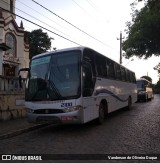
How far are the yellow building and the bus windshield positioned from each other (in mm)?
25384

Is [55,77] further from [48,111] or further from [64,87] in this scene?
[48,111]

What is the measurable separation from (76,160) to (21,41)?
34.8 m

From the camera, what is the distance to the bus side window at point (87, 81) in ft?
33.9

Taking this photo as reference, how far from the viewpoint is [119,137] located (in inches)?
360

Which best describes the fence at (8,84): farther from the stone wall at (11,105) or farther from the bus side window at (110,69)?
the bus side window at (110,69)

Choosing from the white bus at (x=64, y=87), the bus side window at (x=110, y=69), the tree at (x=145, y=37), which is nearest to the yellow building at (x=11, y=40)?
the tree at (x=145, y=37)

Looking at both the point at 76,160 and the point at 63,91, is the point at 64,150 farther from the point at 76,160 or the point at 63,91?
the point at 63,91

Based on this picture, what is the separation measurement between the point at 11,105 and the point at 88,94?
5.13 meters

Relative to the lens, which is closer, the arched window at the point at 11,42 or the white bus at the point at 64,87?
the white bus at the point at 64,87

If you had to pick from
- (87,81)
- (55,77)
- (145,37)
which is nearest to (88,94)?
(87,81)

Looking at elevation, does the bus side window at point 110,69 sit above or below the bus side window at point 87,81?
above

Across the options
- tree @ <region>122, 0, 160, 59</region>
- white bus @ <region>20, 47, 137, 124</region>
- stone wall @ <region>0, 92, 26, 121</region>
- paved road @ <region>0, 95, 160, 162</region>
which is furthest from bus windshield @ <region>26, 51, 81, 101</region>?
tree @ <region>122, 0, 160, 59</region>

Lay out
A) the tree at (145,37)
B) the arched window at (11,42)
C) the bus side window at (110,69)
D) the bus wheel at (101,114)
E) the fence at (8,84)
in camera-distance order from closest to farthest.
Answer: the bus wheel at (101,114) → the fence at (8,84) → the bus side window at (110,69) → the tree at (145,37) → the arched window at (11,42)

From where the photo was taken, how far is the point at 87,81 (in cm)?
1059
